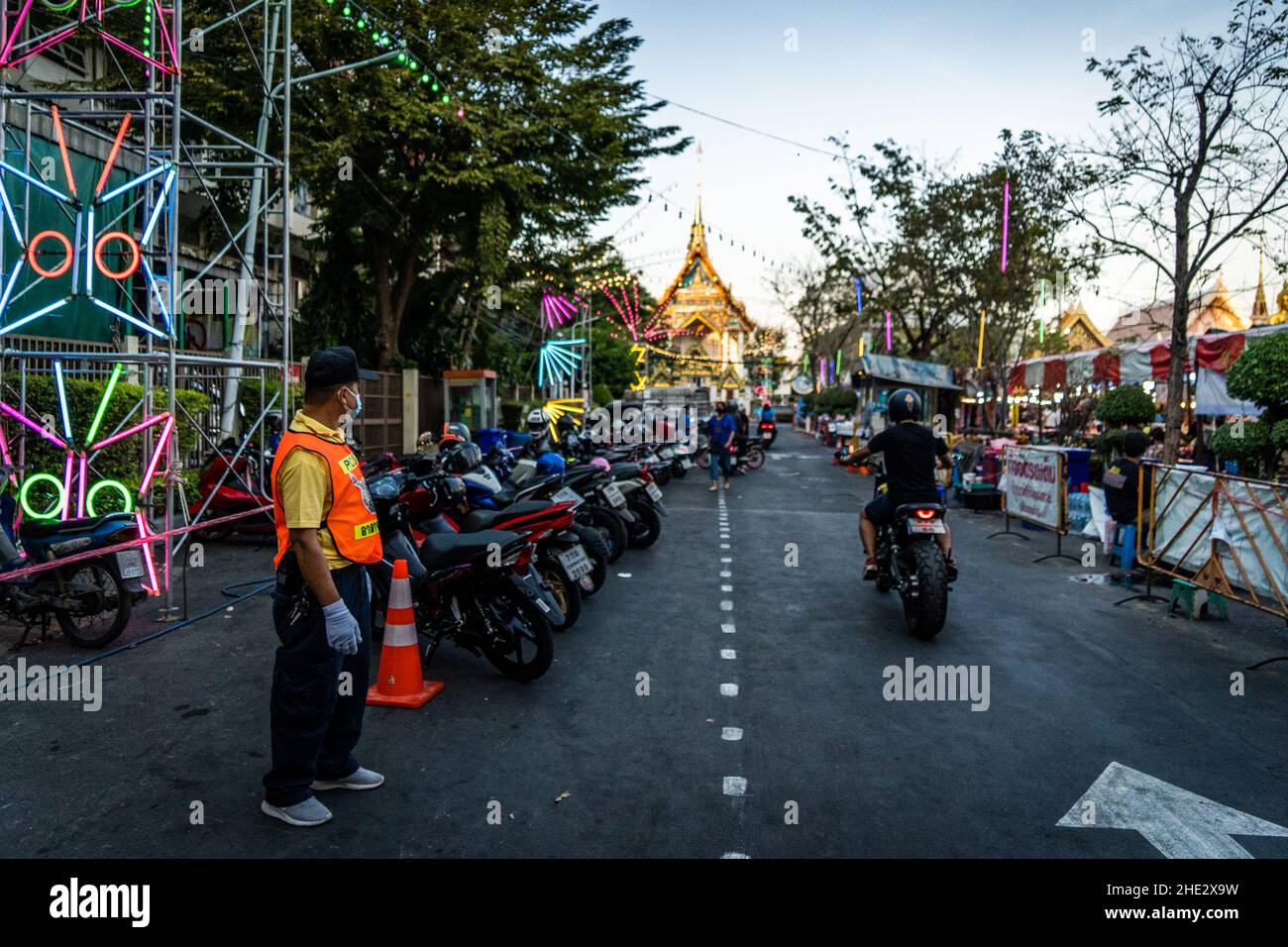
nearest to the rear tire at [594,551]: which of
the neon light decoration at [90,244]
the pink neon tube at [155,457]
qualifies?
the pink neon tube at [155,457]

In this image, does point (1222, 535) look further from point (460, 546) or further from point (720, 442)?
point (720, 442)

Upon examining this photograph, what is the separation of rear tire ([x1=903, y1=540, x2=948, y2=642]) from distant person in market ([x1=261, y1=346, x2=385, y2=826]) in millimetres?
4137

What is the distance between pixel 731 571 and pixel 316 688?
6.12 m

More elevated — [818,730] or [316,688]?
[316,688]

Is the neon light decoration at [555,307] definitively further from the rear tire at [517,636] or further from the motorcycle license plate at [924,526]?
the rear tire at [517,636]

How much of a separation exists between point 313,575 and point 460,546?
1.99m

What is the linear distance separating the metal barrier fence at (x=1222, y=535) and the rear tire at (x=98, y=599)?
791cm

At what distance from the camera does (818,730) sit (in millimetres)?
4762

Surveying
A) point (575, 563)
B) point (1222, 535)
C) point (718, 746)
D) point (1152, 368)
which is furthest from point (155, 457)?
point (1152, 368)

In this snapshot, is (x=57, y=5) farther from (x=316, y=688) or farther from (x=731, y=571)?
(x=731, y=571)

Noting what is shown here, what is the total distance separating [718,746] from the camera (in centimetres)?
453

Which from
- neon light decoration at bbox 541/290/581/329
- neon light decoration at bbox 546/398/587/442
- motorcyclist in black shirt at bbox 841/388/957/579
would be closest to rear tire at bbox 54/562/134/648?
motorcyclist in black shirt at bbox 841/388/957/579
